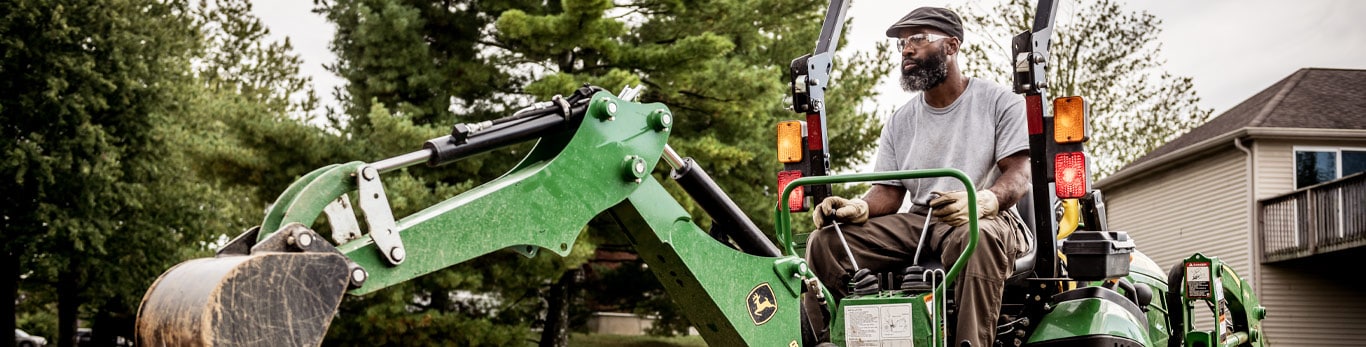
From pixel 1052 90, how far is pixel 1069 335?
25.2 m

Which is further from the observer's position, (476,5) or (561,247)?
(476,5)

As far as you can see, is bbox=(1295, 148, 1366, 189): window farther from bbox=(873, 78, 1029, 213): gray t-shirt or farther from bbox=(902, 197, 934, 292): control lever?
bbox=(902, 197, 934, 292): control lever

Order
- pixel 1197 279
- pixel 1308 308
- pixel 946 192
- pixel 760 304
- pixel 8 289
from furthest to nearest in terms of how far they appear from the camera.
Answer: pixel 1308 308 < pixel 8 289 < pixel 1197 279 < pixel 946 192 < pixel 760 304

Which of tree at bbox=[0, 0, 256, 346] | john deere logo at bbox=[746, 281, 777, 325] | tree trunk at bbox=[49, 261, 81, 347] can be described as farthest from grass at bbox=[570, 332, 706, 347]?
john deere logo at bbox=[746, 281, 777, 325]

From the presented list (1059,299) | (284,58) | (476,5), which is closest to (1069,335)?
(1059,299)

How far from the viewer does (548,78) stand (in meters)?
17.4

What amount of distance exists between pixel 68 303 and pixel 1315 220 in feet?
81.9

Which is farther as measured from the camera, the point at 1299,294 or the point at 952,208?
the point at 1299,294

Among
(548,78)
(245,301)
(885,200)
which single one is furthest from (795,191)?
(548,78)

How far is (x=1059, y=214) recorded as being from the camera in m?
5.00

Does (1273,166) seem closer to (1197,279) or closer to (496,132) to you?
(1197,279)

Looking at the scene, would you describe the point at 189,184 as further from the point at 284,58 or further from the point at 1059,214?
the point at 1059,214

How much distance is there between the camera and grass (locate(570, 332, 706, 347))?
2564 centimetres

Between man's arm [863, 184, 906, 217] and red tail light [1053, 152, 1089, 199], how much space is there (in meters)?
0.91
